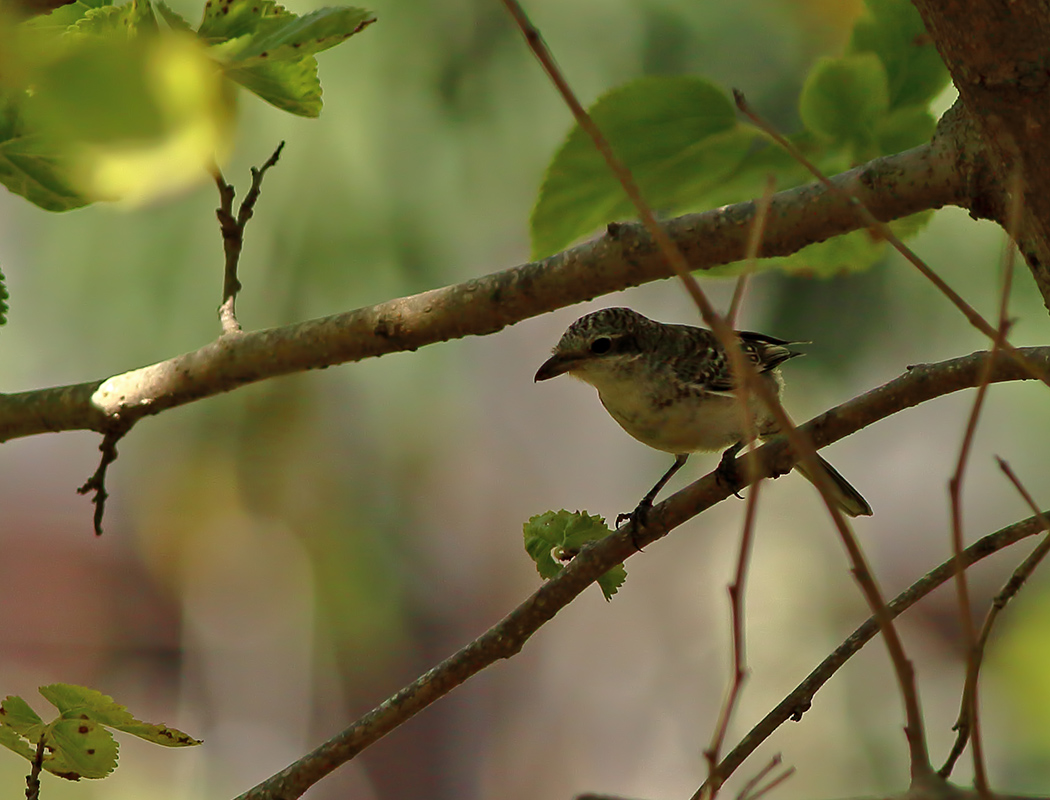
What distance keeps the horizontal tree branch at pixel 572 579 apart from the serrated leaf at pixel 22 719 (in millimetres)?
176

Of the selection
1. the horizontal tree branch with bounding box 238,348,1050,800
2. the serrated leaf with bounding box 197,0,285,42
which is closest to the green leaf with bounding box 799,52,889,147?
the horizontal tree branch with bounding box 238,348,1050,800

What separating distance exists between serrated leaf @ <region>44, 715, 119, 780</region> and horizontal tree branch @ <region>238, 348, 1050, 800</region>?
0.13 m

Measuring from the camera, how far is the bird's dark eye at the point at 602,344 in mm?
1871

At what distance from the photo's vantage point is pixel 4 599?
5938mm

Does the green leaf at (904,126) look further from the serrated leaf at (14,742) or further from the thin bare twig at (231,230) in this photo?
the serrated leaf at (14,742)

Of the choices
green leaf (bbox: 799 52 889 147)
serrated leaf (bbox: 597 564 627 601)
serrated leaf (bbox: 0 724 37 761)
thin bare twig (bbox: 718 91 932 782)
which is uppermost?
green leaf (bbox: 799 52 889 147)

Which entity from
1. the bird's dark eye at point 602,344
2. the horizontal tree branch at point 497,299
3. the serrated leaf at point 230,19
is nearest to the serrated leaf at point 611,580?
the horizontal tree branch at point 497,299

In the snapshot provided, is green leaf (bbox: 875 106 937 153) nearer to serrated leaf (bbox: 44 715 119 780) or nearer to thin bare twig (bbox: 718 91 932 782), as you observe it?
thin bare twig (bbox: 718 91 932 782)

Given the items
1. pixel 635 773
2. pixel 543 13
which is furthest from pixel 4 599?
pixel 543 13

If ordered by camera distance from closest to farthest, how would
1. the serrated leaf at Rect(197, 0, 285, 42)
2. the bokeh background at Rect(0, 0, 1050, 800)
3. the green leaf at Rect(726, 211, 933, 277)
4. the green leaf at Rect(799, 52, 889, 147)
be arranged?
1. the serrated leaf at Rect(197, 0, 285, 42)
2. the green leaf at Rect(799, 52, 889, 147)
3. the green leaf at Rect(726, 211, 933, 277)
4. the bokeh background at Rect(0, 0, 1050, 800)

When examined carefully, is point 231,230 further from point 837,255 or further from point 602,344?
point 602,344

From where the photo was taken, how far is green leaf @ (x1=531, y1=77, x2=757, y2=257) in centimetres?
94

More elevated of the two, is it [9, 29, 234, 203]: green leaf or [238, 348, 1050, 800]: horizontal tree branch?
[238, 348, 1050, 800]: horizontal tree branch

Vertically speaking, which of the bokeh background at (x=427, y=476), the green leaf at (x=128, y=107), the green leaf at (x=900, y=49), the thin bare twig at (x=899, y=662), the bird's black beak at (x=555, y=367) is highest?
the bokeh background at (x=427, y=476)
